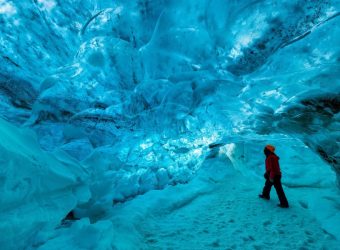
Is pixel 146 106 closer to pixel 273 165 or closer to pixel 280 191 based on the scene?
pixel 273 165

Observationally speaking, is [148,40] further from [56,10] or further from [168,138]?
[168,138]

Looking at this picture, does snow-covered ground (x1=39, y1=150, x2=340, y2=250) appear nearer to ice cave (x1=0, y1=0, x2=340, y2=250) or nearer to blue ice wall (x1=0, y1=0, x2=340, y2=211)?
ice cave (x1=0, y1=0, x2=340, y2=250)

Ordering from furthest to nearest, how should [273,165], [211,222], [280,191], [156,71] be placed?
[280,191] < [273,165] < [211,222] < [156,71]

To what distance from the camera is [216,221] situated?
586 centimetres

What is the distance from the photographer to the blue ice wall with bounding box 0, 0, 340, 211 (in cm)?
448

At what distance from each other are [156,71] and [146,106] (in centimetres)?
95

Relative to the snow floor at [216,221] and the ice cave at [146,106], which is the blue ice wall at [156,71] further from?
the snow floor at [216,221]

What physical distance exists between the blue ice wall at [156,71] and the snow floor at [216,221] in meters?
0.84

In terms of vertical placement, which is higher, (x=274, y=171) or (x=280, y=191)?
(x=274, y=171)

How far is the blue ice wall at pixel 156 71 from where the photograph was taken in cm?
448

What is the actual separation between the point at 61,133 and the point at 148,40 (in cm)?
263

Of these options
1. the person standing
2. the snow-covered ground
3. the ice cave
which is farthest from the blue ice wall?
the snow-covered ground

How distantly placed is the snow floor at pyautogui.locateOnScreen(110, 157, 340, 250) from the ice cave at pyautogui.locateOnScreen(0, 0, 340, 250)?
4 cm

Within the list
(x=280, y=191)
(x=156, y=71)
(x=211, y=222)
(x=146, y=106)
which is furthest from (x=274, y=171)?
(x=156, y=71)
